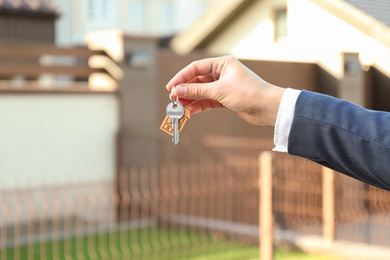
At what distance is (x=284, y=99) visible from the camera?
882 mm

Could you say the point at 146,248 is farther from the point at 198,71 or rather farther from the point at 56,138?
the point at 198,71

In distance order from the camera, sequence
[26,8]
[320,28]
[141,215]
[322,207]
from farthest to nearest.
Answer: [26,8] < [141,215] < [322,207] < [320,28]

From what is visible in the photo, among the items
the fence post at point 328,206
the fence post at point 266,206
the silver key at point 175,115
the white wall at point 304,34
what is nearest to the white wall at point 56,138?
the fence post at point 328,206

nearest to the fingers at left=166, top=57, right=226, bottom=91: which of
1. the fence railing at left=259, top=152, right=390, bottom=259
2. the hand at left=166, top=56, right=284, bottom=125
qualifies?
the hand at left=166, top=56, right=284, bottom=125

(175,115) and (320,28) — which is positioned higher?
(320,28)

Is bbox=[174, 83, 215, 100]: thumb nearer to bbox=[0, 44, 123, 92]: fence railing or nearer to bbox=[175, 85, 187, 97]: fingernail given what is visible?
bbox=[175, 85, 187, 97]: fingernail

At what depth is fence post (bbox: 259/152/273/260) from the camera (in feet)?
13.5

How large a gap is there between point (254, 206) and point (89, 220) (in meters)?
1.55

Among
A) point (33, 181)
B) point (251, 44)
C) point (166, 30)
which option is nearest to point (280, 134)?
point (251, 44)

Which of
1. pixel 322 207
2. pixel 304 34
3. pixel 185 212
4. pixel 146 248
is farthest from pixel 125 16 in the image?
pixel 304 34

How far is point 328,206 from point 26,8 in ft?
38.8

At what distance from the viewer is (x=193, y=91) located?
3.21 feet

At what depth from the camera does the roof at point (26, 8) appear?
49.9 ft

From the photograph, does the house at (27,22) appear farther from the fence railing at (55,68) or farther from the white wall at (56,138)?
the white wall at (56,138)
